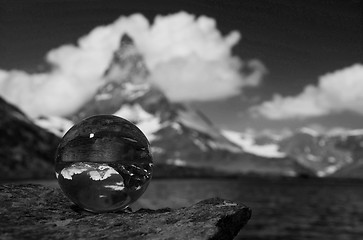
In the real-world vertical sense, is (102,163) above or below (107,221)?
above

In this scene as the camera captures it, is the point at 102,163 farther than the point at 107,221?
Yes

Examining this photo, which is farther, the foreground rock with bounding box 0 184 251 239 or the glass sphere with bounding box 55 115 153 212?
the glass sphere with bounding box 55 115 153 212

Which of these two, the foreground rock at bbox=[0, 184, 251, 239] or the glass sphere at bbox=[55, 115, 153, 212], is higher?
the glass sphere at bbox=[55, 115, 153, 212]

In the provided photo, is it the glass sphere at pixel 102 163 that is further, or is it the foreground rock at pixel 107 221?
the glass sphere at pixel 102 163

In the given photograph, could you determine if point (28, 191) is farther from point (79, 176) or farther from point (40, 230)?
point (40, 230)

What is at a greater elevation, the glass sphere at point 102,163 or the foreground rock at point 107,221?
the glass sphere at point 102,163

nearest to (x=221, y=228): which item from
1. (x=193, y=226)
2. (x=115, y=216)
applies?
(x=193, y=226)
